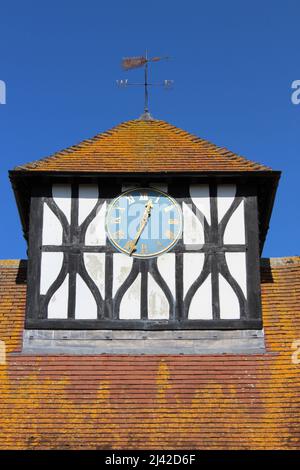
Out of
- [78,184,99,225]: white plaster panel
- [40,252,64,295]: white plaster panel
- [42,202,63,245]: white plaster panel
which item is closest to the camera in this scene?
[40,252,64,295]: white plaster panel

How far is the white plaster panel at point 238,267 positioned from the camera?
13.9 m

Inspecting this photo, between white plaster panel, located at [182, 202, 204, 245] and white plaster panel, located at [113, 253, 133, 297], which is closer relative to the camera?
white plaster panel, located at [113, 253, 133, 297]

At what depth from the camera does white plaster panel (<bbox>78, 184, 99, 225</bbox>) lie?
46.8 ft

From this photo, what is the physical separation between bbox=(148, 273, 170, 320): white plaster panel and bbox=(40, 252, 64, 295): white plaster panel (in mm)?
1419

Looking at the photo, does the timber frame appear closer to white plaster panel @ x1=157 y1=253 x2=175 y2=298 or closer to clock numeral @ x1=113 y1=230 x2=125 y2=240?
white plaster panel @ x1=157 y1=253 x2=175 y2=298

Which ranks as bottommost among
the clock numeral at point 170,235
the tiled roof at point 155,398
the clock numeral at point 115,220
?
the tiled roof at point 155,398

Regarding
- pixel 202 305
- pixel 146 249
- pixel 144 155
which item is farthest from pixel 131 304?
pixel 144 155

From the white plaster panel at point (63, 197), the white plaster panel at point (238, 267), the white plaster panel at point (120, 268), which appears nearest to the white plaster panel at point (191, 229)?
the white plaster panel at point (238, 267)

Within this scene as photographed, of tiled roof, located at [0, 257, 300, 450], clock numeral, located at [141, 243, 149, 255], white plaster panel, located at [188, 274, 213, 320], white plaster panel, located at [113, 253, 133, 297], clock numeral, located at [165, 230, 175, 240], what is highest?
clock numeral, located at [165, 230, 175, 240]

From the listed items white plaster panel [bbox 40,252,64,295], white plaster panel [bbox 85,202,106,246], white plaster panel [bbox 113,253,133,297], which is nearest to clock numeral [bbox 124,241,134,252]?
white plaster panel [bbox 113,253,133,297]

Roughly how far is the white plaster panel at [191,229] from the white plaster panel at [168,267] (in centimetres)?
36

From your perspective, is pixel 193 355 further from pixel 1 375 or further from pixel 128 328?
pixel 1 375

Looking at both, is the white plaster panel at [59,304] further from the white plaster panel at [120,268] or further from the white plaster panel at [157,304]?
the white plaster panel at [157,304]

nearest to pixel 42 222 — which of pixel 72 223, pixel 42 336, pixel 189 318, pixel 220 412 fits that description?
pixel 72 223
